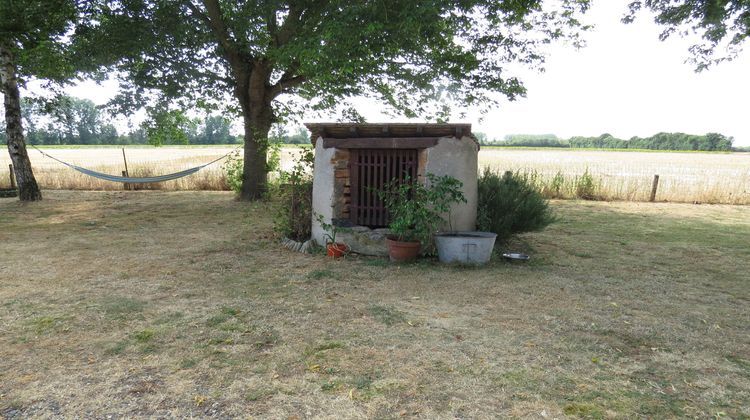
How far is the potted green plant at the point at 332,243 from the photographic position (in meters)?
5.62

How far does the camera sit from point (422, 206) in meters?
5.23

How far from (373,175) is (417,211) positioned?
99 cm

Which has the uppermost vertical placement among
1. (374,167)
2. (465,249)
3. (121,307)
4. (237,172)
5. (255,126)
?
(255,126)

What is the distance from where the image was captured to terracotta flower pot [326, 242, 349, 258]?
5615 mm

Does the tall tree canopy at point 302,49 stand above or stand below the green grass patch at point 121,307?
above

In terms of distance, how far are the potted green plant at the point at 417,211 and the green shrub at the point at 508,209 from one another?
80 cm

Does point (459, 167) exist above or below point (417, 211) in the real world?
above

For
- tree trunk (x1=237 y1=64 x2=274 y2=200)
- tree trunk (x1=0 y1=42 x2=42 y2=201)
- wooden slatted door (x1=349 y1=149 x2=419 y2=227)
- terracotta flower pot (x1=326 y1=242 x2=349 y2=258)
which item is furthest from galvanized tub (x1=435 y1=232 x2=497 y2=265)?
tree trunk (x1=0 y1=42 x2=42 y2=201)

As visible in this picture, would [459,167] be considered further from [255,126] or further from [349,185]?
[255,126]

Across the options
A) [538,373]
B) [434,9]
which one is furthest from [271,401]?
[434,9]

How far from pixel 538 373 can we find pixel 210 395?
1846 mm

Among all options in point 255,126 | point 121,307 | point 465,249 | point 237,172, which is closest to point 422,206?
point 465,249

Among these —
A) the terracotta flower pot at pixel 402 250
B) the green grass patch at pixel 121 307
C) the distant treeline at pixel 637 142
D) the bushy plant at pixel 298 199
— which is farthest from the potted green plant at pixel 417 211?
the distant treeline at pixel 637 142

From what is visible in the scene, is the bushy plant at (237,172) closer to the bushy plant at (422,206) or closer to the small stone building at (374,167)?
the small stone building at (374,167)
